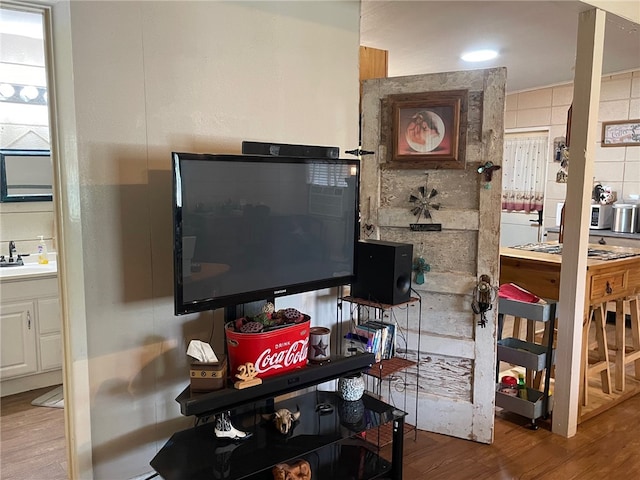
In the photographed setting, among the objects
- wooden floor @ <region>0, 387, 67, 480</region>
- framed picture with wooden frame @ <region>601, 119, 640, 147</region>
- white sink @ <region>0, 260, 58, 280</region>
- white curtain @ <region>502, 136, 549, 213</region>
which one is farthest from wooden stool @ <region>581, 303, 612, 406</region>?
white sink @ <region>0, 260, 58, 280</region>

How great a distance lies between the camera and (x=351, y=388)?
7.50 ft

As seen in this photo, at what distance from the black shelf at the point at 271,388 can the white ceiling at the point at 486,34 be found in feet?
5.78

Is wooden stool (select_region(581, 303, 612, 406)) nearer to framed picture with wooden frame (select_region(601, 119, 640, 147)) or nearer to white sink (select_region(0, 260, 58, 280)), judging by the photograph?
→ framed picture with wooden frame (select_region(601, 119, 640, 147))

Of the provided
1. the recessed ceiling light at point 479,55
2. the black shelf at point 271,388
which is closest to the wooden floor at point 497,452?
the black shelf at point 271,388

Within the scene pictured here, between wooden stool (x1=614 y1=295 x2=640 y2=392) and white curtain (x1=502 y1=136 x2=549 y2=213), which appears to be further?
white curtain (x1=502 y1=136 x2=549 y2=213)

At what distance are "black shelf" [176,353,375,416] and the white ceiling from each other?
1.76m

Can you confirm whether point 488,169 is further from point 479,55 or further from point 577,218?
point 479,55

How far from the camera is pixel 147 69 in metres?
2.00

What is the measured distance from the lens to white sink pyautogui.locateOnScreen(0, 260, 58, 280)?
3.09 meters

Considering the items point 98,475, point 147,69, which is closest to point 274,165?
point 147,69

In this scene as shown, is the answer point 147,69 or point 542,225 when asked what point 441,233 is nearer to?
point 147,69

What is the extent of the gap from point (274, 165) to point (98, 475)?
4.62 feet

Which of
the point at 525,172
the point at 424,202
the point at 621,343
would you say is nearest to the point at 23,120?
the point at 424,202

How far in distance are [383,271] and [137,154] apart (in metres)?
1.19
